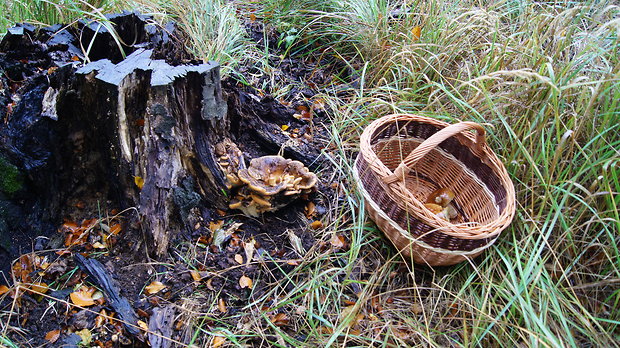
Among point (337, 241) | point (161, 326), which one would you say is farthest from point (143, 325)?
point (337, 241)

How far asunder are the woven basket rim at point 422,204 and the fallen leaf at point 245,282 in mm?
752

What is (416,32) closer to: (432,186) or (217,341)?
(432,186)

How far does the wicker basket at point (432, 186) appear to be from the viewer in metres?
1.78

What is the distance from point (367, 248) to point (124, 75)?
1339 mm

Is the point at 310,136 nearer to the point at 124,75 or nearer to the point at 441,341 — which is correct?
the point at 124,75

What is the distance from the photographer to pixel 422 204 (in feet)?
6.23

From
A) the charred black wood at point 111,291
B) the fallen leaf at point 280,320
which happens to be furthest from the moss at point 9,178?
the fallen leaf at point 280,320

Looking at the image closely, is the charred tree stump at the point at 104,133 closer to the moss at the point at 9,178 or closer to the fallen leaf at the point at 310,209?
the moss at the point at 9,178

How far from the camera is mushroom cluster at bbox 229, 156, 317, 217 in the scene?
203cm

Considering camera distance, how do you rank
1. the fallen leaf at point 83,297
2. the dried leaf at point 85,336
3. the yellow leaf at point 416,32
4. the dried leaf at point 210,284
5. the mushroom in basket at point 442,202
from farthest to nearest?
the yellow leaf at point 416,32, the mushroom in basket at point 442,202, the dried leaf at point 210,284, the fallen leaf at point 83,297, the dried leaf at point 85,336

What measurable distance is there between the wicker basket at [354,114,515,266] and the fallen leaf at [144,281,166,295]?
1.00 m

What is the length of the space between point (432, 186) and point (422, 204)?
62 centimetres

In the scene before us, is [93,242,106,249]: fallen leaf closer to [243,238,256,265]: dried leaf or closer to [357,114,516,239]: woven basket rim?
[243,238,256,265]: dried leaf

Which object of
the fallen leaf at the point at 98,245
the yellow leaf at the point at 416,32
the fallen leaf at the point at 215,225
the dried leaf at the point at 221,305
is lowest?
the dried leaf at the point at 221,305
